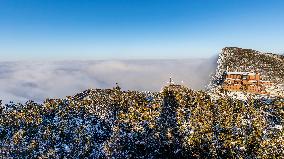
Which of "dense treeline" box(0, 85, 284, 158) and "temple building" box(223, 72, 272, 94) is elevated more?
"temple building" box(223, 72, 272, 94)

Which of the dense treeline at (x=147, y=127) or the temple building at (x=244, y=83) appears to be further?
the temple building at (x=244, y=83)

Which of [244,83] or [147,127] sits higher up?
[244,83]

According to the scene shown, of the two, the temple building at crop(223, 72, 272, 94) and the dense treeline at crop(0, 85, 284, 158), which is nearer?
the dense treeline at crop(0, 85, 284, 158)

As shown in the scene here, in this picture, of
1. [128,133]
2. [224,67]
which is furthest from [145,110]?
[224,67]

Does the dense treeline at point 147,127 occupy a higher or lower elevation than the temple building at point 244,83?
lower
